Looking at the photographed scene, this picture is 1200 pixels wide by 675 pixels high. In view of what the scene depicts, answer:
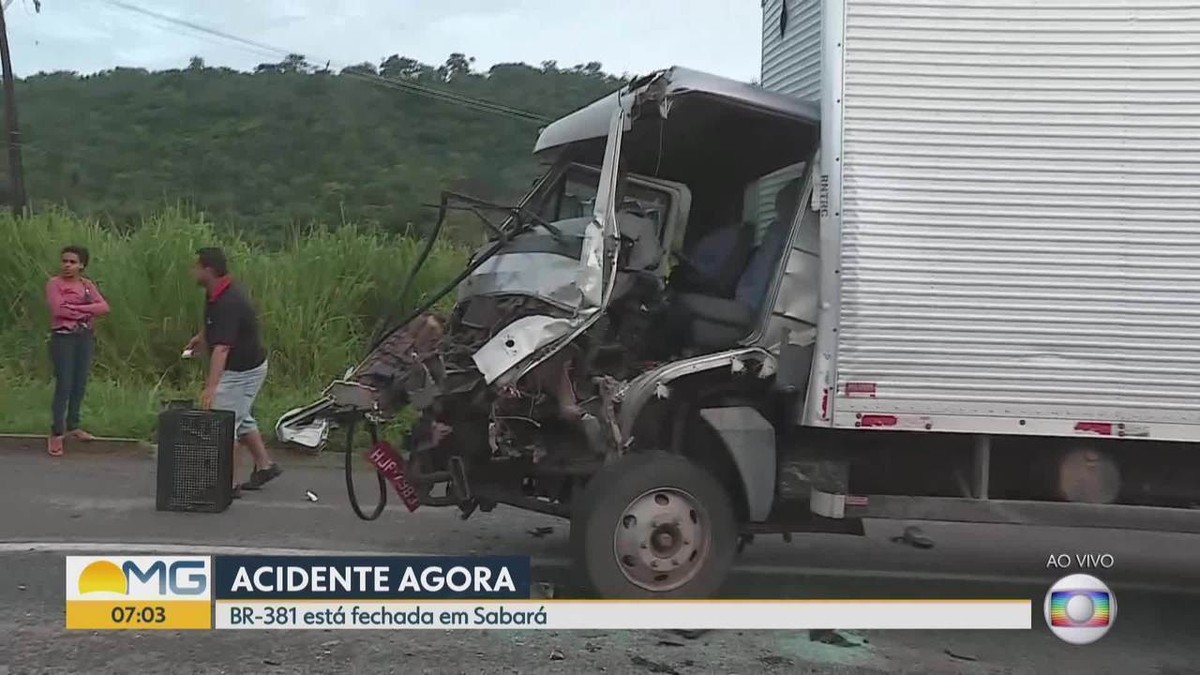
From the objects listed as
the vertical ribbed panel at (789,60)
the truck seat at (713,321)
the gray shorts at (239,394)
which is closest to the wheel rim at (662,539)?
the truck seat at (713,321)

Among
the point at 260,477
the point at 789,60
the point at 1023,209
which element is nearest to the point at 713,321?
the point at 1023,209

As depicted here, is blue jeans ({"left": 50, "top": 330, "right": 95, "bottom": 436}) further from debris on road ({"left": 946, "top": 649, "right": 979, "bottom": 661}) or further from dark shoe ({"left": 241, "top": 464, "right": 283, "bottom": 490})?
debris on road ({"left": 946, "top": 649, "right": 979, "bottom": 661})

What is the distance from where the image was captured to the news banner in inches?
197

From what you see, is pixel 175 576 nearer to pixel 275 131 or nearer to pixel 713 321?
pixel 713 321

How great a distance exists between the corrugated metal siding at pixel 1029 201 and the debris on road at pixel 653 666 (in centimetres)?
156

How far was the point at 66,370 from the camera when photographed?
9.38m

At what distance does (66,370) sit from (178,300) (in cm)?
281

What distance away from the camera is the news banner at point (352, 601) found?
5008mm

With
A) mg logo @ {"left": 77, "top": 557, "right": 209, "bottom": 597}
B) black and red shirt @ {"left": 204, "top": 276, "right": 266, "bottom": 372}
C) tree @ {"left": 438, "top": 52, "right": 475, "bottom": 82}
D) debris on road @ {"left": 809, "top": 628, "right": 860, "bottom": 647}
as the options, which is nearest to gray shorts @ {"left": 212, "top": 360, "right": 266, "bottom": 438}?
black and red shirt @ {"left": 204, "top": 276, "right": 266, "bottom": 372}

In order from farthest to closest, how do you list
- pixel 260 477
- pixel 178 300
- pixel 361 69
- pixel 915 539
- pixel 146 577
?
1. pixel 361 69
2. pixel 178 300
3. pixel 260 477
4. pixel 915 539
5. pixel 146 577

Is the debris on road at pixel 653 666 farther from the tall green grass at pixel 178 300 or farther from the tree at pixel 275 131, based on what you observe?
the tree at pixel 275 131

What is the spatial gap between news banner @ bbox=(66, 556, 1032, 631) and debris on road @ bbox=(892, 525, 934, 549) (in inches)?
82.9

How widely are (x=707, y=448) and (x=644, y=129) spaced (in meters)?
1.59

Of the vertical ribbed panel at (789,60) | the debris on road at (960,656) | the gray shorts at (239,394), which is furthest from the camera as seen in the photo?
the gray shorts at (239,394)
